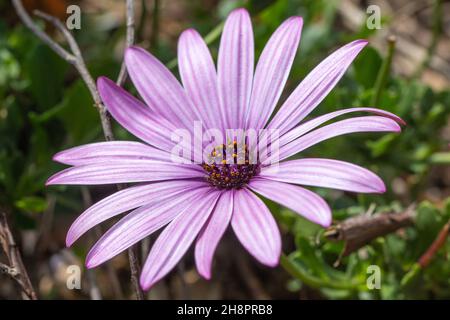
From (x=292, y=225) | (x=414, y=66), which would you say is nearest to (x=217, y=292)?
(x=292, y=225)

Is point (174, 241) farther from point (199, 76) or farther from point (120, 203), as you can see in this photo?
point (199, 76)

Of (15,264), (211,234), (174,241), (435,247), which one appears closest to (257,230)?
(211,234)

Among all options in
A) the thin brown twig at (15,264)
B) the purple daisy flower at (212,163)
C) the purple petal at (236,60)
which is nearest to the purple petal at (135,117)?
the purple daisy flower at (212,163)

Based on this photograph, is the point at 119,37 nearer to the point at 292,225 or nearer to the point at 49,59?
the point at 49,59

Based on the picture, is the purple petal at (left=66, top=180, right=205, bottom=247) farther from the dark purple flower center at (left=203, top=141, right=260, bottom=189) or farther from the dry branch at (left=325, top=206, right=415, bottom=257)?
the dry branch at (left=325, top=206, right=415, bottom=257)

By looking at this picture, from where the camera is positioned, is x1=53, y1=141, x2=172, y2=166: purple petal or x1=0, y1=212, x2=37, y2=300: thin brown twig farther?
x1=0, y1=212, x2=37, y2=300: thin brown twig

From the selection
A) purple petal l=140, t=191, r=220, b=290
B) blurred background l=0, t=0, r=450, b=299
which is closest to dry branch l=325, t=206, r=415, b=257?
blurred background l=0, t=0, r=450, b=299
